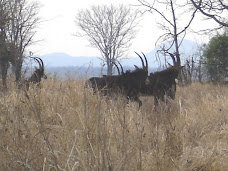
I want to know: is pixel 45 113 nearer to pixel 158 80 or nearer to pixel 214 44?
pixel 158 80

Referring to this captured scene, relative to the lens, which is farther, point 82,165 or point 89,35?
point 89,35

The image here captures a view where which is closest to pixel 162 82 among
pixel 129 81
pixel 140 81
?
pixel 140 81

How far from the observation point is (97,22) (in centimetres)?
3344

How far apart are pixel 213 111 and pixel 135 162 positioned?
3.37 meters

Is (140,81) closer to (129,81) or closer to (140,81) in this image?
(140,81)

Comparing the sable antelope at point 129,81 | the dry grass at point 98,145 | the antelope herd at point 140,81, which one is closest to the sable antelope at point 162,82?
the antelope herd at point 140,81

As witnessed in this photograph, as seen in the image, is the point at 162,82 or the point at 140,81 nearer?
the point at 162,82

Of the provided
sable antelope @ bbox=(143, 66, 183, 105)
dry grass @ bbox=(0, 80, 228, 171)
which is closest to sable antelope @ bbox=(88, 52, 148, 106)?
sable antelope @ bbox=(143, 66, 183, 105)

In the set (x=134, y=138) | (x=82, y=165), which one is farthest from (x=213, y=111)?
(x=82, y=165)

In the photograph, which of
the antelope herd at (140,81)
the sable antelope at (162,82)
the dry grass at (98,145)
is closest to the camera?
the dry grass at (98,145)

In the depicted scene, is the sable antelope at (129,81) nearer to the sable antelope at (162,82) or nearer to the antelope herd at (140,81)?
the antelope herd at (140,81)

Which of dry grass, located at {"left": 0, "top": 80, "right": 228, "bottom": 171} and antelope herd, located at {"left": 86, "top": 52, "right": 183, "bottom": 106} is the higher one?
antelope herd, located at {"left": 86, "top": 52, "right": 183, "bottom": 106}

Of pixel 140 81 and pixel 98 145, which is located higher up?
pixel 140 81

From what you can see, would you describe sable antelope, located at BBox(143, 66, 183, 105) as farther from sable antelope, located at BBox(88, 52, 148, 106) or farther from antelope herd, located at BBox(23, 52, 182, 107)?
sable antelope, located at BBox(88, 52, 148, 106)
